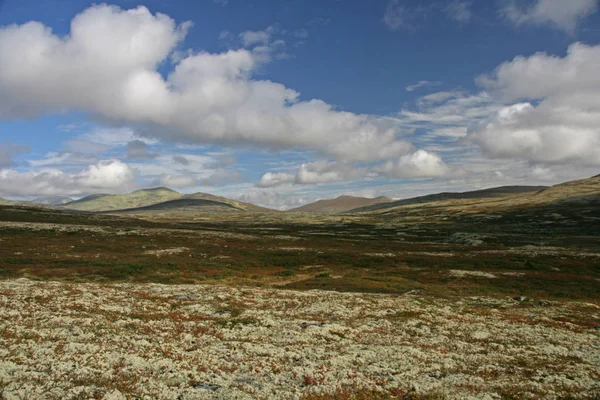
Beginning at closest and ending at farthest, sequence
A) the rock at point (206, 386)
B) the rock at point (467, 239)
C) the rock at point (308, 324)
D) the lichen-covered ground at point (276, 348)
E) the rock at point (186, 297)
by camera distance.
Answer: the rock at point (206, 386), the lichen-covered ground at point (276, 348), the rock at point (308, 324), the rock at point (186, 297), the rock at point (467, 239)

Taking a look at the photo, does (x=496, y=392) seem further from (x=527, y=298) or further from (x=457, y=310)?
(x=527, y=298)

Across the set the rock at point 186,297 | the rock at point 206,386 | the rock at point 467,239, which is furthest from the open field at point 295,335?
the rock at point 467,239

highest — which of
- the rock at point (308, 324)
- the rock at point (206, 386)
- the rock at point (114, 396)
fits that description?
the rock at point (114, 396)

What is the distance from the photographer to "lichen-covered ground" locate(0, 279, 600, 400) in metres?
15.4

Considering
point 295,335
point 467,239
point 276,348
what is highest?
point 276,348

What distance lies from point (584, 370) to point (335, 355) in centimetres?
1314

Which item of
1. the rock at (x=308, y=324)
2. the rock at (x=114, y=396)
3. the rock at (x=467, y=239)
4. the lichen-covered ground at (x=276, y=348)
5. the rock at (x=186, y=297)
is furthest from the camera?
the rock at (x=467, y=239)

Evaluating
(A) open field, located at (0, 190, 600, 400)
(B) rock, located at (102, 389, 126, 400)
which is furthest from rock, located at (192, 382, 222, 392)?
(B) rock, located at (102, 389, 126, 400)

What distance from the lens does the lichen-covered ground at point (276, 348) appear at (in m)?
15.4

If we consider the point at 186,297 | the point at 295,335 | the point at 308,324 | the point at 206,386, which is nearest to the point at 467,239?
the point at 308,324

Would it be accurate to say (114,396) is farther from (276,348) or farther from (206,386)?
(276,348)

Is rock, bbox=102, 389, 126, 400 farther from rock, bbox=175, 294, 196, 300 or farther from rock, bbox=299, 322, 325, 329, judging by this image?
rock, bbox=175, 294, 196, 300

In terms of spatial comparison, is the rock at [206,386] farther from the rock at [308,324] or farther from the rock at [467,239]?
the rock at [467,239]

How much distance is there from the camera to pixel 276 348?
67.5ft
